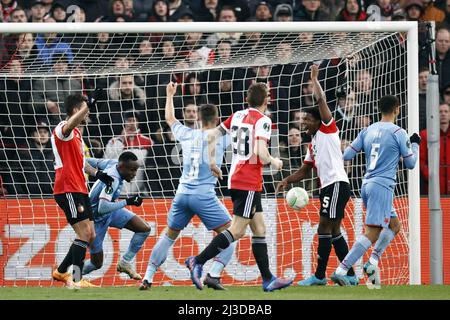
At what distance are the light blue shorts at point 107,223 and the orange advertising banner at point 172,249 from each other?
3.48 feet

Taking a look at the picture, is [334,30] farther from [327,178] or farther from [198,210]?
[198,210]

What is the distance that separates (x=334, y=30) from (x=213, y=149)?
86.4 inches

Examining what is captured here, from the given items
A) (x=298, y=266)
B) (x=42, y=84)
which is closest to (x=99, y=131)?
(x=42, y=84)

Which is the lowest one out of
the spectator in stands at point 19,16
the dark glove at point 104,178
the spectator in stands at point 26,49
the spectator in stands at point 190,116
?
the dark glove at point 104,178

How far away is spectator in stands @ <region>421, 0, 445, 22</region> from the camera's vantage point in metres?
16.0

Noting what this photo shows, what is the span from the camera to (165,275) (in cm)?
1334

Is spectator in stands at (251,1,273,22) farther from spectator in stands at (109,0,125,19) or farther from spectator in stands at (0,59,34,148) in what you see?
spectator in stands at (0,59,34,148)

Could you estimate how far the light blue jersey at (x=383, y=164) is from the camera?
1080 centimetres

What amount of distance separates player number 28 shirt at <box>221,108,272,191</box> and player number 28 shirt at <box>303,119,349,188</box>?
1.19 m

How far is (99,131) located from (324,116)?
374 centimetres

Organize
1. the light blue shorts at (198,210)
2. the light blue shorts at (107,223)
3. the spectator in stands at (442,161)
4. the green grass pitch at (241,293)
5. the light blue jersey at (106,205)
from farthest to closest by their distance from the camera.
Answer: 1. the spectator in stands at (442,161)
2. the light blue shorts at (107,223)
3. the light blue jersey at (106,205)
4. the light blue shorts at (198,210)
5. the green grass pitch at (241,293)

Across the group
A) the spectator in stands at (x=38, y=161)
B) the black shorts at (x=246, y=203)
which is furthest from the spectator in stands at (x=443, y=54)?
the black shorts at (x=246, y=203)

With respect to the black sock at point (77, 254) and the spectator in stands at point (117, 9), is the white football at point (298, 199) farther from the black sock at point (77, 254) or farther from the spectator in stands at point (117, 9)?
the spectator in stands at point (117, 9)

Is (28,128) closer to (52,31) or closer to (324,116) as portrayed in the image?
(52,31)
